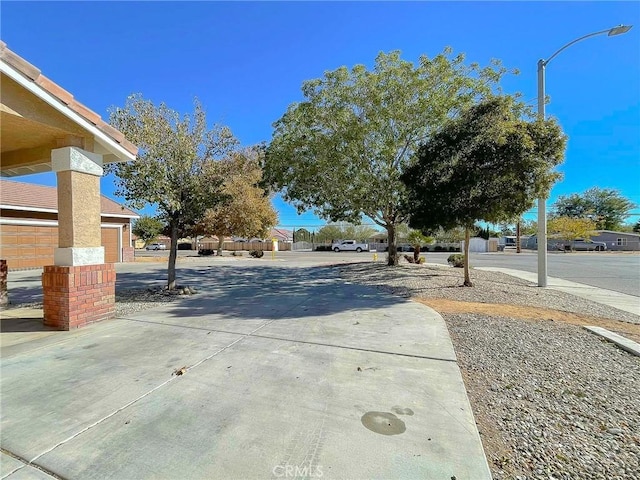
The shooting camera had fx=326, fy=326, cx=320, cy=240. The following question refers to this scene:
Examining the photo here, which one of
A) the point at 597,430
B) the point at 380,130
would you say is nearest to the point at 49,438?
A: the point at 597,430

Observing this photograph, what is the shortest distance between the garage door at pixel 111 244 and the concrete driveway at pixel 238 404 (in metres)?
17.5

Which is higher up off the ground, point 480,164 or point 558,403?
point 480,164

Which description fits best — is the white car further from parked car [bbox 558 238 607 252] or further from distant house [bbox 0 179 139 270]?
distant house [bbox 0 179 139 270]

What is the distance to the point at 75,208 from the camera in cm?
552

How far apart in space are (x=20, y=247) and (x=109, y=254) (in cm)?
508

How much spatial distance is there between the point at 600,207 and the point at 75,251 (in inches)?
3158

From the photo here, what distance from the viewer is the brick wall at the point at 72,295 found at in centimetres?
530

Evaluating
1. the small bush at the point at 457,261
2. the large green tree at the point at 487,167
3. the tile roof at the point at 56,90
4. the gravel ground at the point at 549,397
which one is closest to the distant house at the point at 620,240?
the small bush at the point at 457,261

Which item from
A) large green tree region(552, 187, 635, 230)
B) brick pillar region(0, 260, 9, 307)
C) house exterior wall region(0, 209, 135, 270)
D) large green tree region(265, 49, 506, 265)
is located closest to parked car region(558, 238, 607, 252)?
large green tree region(552, 187, 635, 230)

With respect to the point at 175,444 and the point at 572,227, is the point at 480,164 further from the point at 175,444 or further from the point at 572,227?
the point at 572,227

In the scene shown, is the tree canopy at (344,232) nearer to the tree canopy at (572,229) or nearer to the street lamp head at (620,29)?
the tree canopy at (572,229)

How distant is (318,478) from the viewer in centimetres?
206

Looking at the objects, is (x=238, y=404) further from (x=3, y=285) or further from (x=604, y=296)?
(x=604, y=296)

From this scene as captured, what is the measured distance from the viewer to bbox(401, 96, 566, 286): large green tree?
7.88 meters
